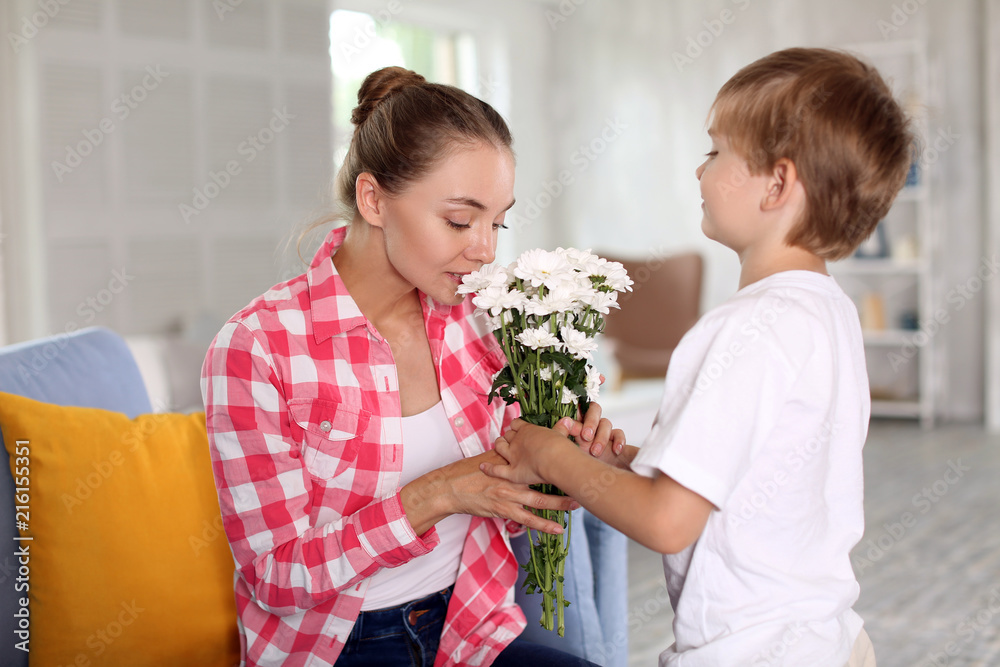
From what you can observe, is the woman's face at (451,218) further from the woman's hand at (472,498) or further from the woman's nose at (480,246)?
the woman's hand at (472,498)

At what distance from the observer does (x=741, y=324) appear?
97cm

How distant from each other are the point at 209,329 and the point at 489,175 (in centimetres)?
320

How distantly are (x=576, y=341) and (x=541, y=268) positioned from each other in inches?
4.3

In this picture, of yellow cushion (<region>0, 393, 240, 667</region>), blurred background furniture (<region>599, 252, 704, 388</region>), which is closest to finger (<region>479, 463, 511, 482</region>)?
yellow cushion (<region>0, 393, 240, 667</region>)

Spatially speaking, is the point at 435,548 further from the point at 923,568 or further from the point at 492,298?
the point at 923,568

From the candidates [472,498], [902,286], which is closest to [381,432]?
[472,498]

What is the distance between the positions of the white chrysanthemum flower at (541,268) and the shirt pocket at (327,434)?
0.38m

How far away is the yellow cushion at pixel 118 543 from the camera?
1374 mm

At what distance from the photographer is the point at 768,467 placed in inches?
39.7

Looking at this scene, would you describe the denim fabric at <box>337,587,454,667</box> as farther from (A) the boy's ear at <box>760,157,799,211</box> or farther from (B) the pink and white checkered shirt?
(A) the boy's ear at <box>760,157,799,211</box>

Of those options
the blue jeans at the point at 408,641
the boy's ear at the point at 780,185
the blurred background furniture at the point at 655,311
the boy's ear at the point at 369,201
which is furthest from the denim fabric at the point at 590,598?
the blurred background furniture at the point at 655,311

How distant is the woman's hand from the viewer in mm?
1183

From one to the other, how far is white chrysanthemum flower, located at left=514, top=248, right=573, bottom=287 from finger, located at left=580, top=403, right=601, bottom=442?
21 cm

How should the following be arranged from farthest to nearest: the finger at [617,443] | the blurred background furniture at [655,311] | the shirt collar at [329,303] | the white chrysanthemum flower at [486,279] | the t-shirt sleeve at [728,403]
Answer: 1. the blurred background furniture at [655,311]
2. the shirt collar at [329,303]
3. the finger at [617,443]
4. the white chrysanthemum flower at [486,279]
5. the t-shirt sleeve at [728,403]
